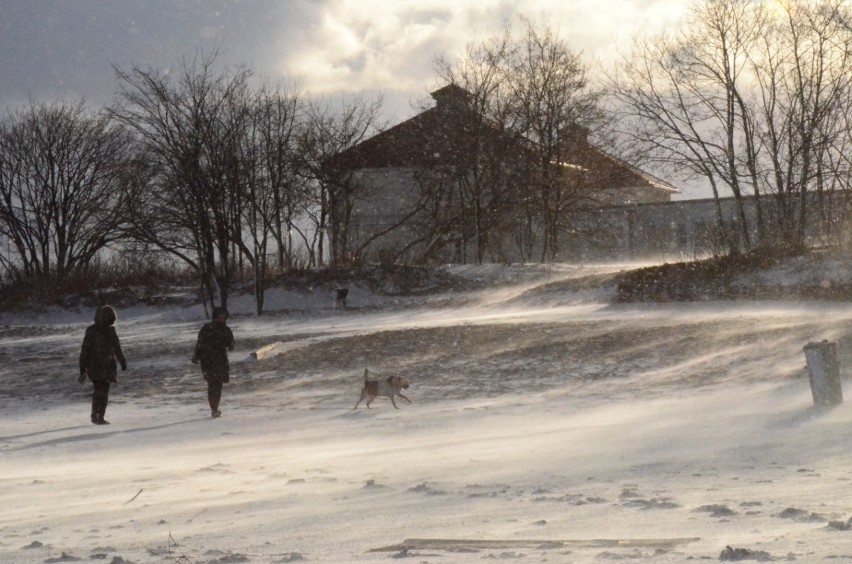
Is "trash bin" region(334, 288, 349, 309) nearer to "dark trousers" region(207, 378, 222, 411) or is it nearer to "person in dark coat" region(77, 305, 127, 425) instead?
"dark trousers" region(207, 378, 222, 411)

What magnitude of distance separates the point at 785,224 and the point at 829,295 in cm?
855

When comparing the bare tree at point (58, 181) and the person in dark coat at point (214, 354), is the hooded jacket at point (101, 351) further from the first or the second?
the bare tree at point (58, 181)

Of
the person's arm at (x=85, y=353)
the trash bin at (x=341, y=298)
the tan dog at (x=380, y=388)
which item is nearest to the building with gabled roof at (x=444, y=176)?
the trash bin at (x=341, y=298)

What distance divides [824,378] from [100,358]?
8.81 metres

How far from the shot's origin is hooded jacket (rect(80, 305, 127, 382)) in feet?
47.3

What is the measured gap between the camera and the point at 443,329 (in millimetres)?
25719

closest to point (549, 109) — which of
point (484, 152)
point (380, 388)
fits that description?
point (484, 152)

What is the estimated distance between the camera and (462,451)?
10375mm

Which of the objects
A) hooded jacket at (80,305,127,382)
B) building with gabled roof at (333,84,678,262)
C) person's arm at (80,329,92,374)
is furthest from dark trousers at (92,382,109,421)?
building with gabled roof at (333,84,678,262)

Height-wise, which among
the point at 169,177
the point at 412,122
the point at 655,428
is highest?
the point at 412,122

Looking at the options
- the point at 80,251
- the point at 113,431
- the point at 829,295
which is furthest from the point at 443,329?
the point at 80,251

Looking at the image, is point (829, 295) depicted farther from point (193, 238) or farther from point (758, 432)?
point (193, 238)

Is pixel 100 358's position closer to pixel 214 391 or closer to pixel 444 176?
pixel 214 391

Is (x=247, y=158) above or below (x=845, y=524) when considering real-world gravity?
above
